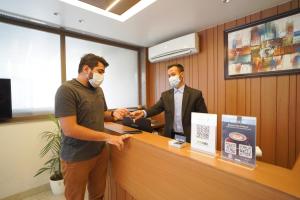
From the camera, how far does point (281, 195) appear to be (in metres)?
0.55

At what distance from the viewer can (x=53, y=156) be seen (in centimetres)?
253

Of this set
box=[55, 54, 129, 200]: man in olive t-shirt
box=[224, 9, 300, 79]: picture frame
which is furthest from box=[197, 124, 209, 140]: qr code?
box=[224, 9, 300, 79]: picture frame

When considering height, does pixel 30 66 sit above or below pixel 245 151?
above

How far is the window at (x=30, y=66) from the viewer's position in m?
2.29

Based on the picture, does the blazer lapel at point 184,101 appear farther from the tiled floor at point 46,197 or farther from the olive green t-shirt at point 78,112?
the tiled floor at point 46,197

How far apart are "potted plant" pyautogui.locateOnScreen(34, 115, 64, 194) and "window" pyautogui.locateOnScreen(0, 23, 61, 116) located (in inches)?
13.3

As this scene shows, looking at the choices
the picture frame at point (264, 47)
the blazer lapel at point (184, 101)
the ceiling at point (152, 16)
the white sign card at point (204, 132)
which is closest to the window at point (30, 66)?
the ceiling at point (152, 16)

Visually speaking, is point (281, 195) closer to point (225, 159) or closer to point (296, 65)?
point (225, 159)

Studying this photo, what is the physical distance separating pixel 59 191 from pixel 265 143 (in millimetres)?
2735

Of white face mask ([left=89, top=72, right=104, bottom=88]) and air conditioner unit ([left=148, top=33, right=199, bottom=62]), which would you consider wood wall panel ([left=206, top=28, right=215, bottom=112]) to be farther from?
white face mask ([left=89, top=72, right=104, bottom=88])

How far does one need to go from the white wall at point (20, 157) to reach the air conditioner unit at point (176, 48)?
2.14m

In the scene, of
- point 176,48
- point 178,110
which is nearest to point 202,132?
point 178,110

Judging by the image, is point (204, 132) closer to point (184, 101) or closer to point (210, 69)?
point (184, 101)

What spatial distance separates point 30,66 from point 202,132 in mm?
2559
